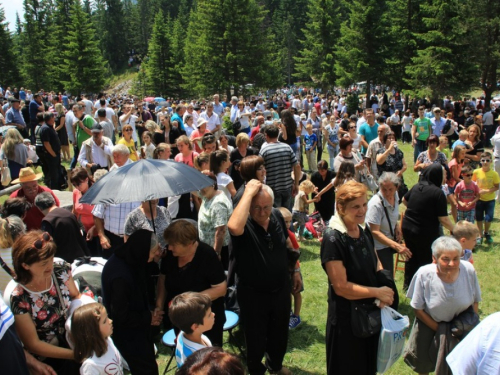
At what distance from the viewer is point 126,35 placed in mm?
86750

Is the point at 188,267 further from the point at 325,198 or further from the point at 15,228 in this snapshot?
the point at 325,198

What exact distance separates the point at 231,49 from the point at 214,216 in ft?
115

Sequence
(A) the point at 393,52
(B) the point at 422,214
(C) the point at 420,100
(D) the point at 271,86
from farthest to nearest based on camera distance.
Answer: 1. (D) the point at 271,86
2. (A) the point at 393,52
3. (C) the point at 420,100
4. (B) the point at 422,214

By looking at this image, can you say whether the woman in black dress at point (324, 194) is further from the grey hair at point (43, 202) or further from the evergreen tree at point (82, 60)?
the evergreen tree at point (82, 60)

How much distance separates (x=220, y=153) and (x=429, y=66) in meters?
23.6

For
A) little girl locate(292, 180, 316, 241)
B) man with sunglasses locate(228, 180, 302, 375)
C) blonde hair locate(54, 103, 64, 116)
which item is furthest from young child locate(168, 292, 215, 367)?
blonde hair locate(54, 103, 64, 116)

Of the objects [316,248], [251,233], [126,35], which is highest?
[126,35]

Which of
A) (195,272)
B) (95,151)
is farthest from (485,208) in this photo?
(95,151)

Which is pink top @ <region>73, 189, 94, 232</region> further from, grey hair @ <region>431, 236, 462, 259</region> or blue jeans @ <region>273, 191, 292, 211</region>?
grey hair @ <region>431, 236, 462, 259</region>

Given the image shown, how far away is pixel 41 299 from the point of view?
3031mm

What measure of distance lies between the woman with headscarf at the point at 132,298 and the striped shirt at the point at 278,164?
3.30 metres

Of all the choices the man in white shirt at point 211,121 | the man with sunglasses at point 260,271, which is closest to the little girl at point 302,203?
the man with sunglasses at point 260,271

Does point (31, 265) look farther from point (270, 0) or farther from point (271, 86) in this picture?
point (270, 0)

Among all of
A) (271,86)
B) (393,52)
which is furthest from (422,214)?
(271,86)
